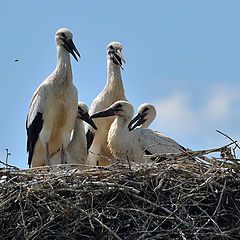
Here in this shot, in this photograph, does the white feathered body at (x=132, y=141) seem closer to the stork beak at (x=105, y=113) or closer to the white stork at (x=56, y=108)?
the stork beak at (x=105, y=113)

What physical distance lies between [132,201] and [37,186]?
2.66 ft

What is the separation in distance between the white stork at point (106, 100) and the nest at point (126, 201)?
10.2 feet

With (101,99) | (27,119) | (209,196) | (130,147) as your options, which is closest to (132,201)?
(209,196)

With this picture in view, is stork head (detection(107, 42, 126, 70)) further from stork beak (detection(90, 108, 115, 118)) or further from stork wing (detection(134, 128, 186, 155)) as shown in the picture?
stork wing (detection(134, 128, 186, 155))

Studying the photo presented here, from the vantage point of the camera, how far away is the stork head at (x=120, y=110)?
9.24 meters

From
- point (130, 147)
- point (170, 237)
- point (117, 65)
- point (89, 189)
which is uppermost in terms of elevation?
point (117, 65)

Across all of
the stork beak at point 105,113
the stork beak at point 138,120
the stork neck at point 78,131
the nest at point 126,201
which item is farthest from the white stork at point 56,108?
the nest at point 126,201

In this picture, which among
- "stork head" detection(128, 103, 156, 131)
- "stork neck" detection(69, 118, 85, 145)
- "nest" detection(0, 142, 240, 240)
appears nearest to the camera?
"nest" detection(0, 142, 240, 240)

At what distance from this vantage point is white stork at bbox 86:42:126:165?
9984 mm

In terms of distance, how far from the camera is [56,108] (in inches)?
348

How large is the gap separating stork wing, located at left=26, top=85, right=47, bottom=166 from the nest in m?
2.06

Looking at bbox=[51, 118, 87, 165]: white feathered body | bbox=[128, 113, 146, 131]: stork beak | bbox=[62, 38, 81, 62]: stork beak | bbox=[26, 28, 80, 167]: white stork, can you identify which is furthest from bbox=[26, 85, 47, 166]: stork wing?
bbox=[128, 113, 146, 131]: stork beak

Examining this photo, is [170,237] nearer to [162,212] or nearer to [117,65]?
[162,212]

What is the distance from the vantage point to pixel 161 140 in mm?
9133
